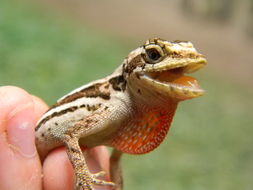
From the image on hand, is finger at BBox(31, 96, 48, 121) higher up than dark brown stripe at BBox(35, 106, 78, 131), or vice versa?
dark brown stripe at BBox(35, 106, 78, 131)

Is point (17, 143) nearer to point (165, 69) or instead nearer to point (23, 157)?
point (23, 157)

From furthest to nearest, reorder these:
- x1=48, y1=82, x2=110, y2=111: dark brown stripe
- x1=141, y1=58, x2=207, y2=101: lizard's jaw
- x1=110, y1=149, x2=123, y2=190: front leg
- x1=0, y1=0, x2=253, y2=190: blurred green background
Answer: x1=0, y1=0, x2=253, y2=190: blurred green background
x1=110, y1=149, x2=123, y2=190: front leg
x1=48, y1=82, x2=110, y2=111: dark brown stripe
x1=141, y1=58, x2=207, y2=101: lizard's jaw

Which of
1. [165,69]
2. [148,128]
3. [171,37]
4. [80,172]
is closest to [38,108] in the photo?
Answer: [80,172]

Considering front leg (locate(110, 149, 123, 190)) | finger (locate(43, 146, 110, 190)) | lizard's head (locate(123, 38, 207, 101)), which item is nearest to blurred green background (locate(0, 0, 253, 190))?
front leg (locate(110, 149, 123, 190))

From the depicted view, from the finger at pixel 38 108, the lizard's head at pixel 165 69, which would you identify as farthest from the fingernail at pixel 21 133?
the lizard's head at pixel 165 69

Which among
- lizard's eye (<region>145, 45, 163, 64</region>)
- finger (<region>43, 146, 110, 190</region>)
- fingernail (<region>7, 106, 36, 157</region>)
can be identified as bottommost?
finger (<region>43, 146, 110, 190</region>)

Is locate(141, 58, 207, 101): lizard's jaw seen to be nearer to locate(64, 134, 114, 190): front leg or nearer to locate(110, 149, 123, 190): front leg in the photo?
locate(64, 134, 114, 190): front leg

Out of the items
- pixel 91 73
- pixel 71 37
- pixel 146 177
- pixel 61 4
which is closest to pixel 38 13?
pixel 71 37
